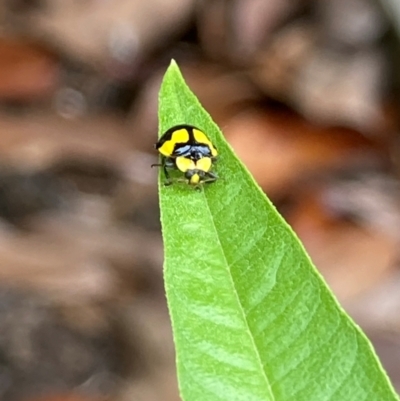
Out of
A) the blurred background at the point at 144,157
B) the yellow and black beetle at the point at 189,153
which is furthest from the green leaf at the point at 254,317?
the blurred background at the point at 144,157

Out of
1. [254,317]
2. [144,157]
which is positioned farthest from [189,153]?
[144,157]

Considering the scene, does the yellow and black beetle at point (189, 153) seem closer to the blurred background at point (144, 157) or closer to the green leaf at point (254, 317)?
the green leaf at point (254, 317)

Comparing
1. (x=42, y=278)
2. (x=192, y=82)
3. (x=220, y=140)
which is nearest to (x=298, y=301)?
(x=220, y=140)

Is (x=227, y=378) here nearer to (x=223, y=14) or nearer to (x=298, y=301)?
(x=298, y=301)

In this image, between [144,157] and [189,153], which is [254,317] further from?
[144,157]

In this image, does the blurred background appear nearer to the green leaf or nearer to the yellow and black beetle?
the yellow and black beetle

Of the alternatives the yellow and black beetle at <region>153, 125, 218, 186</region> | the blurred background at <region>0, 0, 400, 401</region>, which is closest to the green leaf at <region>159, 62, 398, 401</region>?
the yellow and black beetle at <region>153, 125, 218, 186</region>
